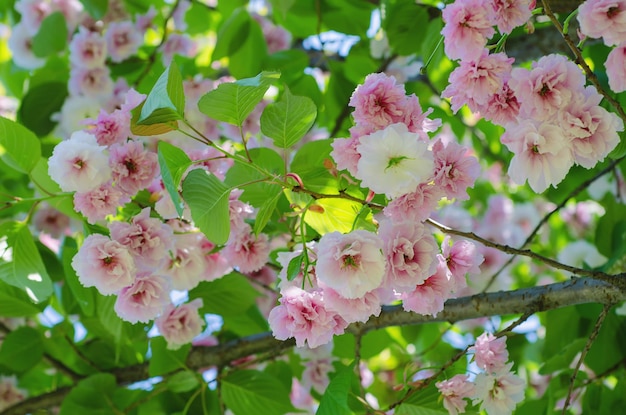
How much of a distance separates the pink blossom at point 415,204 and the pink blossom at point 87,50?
4.77ft

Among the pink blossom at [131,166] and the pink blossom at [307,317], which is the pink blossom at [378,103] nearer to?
the pink blossom at [307,317]

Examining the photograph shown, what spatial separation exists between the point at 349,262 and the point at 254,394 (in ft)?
2.15

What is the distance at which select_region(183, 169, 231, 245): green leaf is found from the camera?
1016mm

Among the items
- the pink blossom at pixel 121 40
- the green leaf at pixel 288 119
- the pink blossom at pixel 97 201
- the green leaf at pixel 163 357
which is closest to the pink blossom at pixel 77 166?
the pink blossom at pixel 97 201

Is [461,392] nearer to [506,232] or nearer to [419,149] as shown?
[419,149]

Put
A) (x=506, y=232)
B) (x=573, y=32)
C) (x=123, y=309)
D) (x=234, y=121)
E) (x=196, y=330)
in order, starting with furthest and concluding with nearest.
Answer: (x=506, y=232), (x=573, y=32), (x=196, y=330), (x=123, y=309), (x=234, y=121)

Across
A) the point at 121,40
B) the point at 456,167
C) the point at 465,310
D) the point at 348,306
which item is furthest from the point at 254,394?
the point at 121,40

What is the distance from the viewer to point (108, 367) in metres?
1.85

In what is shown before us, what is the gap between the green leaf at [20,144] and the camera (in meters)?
1.28

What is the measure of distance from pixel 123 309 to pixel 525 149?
68 centimetres

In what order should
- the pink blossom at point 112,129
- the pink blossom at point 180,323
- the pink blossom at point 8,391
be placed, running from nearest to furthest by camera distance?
the pink blossom at point 112,129
the pink blossom at point 180,323
the pink blossom at point 8,391

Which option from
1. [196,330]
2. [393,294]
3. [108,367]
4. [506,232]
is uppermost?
[393,294]

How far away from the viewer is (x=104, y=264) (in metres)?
1.16

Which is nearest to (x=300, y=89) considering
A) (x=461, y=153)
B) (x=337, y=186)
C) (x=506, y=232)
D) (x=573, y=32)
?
(x=573, y=32)
